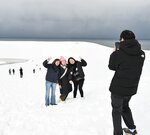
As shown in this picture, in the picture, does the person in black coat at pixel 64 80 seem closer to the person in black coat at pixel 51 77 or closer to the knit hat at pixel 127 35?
the person in black coat at pixel 51 77

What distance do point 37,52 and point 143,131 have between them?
7823cm

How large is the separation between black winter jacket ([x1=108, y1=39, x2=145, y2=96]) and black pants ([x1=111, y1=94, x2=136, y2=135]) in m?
0.13

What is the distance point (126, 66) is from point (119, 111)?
30.1 inches

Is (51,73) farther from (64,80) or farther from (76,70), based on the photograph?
(76,70)

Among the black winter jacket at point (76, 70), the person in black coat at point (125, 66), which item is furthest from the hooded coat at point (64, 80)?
the person in black coat at point (125, 66)

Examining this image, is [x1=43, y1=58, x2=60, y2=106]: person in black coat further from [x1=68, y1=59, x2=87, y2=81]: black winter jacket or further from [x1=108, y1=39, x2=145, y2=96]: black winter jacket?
[x1=108, y1=39, x2=145, y2=96]: black winter jacket

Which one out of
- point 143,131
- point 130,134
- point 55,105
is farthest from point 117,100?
point 55,105

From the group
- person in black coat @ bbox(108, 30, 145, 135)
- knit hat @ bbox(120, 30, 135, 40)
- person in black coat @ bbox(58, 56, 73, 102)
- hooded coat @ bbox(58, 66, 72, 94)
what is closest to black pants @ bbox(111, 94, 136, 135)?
person in black coat @ bbox(108, 30, 145, 135)

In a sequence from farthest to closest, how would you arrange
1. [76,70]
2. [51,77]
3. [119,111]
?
[76,70] < [51,77] < [119,111]

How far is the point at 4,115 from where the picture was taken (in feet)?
29.2

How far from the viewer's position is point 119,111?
18.6 feet

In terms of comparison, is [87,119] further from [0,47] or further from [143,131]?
[0,47]

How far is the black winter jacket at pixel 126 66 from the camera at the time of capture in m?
5.43

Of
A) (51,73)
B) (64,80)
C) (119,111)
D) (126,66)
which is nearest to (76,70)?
(64,80)
